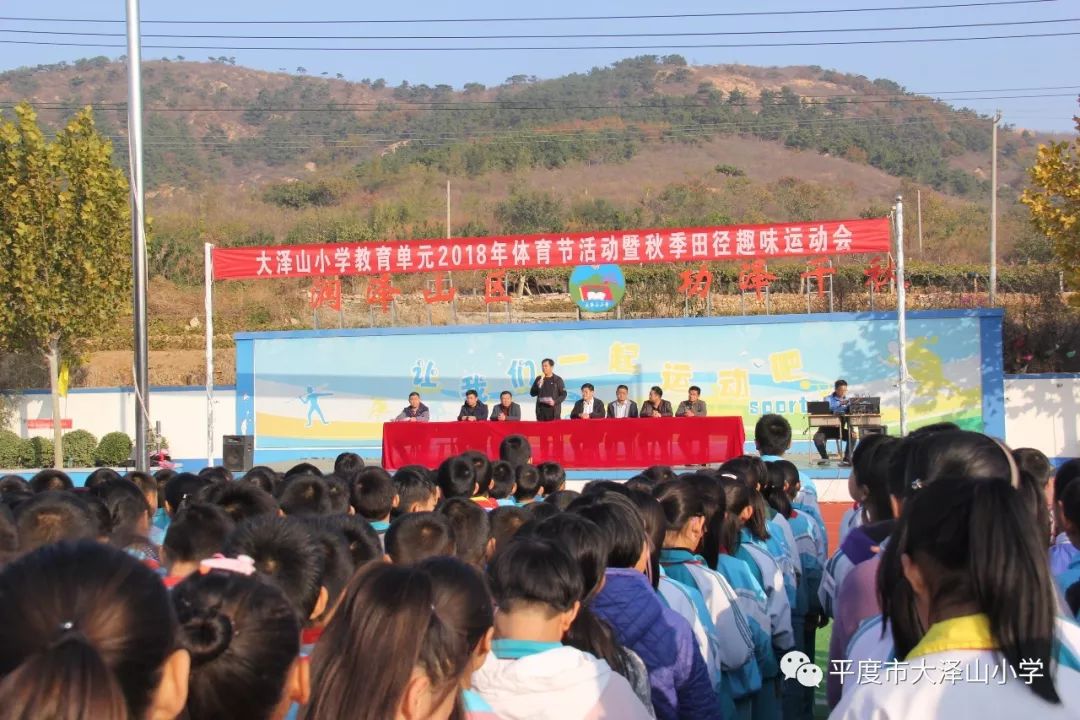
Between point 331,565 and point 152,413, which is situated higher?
point 331,565

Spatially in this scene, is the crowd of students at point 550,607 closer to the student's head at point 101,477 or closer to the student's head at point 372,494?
the student's head at point 372,494

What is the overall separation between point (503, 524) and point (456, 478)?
2.18 meters

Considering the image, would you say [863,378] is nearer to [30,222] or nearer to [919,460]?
[30,222]

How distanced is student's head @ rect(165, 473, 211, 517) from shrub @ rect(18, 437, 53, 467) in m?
16.9

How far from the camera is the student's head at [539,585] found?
305 centimetres

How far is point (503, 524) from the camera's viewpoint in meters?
4.64

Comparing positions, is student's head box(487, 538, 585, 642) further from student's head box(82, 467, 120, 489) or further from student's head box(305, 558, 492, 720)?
student's head box(82, 467, 120, 489)

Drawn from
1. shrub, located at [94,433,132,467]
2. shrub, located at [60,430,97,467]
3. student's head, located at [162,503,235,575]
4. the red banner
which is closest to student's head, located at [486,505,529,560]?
student's head, located at [162,503,235,575]

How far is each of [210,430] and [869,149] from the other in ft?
241

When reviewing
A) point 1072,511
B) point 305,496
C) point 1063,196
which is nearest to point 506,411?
point 1063,196

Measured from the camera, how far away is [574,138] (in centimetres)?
7869

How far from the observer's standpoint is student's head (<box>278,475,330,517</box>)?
219 inches

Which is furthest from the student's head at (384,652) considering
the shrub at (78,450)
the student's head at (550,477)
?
the shrub at (78,450)

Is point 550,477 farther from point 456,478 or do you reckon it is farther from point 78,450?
point 78,450
